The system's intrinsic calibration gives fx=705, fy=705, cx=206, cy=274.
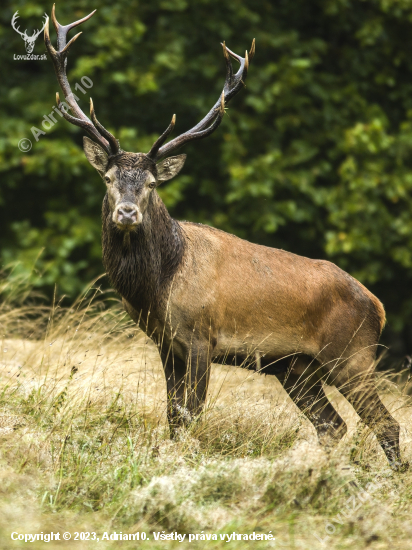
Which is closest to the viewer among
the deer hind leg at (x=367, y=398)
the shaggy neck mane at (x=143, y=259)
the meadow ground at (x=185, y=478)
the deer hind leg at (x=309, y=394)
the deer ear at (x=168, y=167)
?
the meadow ground at (x=185, y=478)

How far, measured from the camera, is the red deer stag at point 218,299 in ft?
16.2

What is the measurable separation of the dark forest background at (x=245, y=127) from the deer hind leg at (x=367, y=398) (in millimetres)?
4619

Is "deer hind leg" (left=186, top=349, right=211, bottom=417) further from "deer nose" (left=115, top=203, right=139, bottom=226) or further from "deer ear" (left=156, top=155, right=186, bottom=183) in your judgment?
"deer ear" (left=156, top=155, right=186, bottom=183)

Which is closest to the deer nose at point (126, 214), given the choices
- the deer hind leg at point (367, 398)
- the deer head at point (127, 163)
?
the deer head at point (127, 163)

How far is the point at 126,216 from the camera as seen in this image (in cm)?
464

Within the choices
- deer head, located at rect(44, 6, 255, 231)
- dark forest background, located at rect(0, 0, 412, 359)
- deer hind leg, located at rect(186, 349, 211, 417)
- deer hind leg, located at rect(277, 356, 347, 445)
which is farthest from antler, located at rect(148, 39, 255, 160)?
dark forest background, located at rect(0, 0, 412, 359)

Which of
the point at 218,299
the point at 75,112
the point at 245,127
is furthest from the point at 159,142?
the point at 245,127

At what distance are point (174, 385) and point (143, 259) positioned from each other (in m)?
0.92

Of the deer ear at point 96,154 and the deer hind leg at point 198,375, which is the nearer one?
the deer hind leg at point 198,375

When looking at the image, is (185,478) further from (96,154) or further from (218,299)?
(96,154)

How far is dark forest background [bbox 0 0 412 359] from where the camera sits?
33.1 feet

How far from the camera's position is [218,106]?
5.55 metres

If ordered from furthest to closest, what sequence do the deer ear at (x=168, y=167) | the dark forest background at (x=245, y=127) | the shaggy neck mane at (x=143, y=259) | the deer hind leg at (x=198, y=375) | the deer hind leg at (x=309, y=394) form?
the dark forest background at (x=245, y=127)
the deer hind leg at (x=309, y=394)
the deer ear at (x=168, y=167)
the shaggy neck mane at (x=143, y=259)
the deer hind leg at (x=198, y=375)

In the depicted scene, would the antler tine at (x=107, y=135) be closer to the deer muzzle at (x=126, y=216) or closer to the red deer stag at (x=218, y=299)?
the red deer stag at (x=218, y=299)
